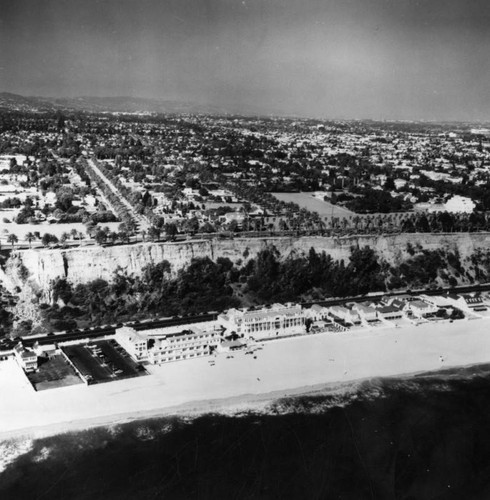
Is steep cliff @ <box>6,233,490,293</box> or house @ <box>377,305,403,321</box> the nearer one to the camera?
house @ <box>377,305,403,321</box>

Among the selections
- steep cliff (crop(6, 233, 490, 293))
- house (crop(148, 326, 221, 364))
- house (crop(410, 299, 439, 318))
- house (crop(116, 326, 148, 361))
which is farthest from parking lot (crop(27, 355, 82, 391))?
house (crop(410, 299, 439, 318))

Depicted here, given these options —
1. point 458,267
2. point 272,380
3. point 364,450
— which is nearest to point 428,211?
point 458,267

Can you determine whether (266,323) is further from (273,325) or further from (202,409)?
(202,409)

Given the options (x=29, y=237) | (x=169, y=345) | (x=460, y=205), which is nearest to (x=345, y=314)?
(x=169, y=345)

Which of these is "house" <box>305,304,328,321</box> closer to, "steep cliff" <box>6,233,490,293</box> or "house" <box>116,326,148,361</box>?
"steep cliff" <box>6,233,490,293</box>

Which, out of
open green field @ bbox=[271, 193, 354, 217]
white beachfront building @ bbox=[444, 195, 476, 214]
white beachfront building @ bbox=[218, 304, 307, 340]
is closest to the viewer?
white beachfront building @ bbox=[218, 304, 307, 340]

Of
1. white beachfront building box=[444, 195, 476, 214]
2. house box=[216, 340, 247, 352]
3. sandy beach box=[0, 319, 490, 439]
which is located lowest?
sandy beach box=[0, 319, 490, 439]

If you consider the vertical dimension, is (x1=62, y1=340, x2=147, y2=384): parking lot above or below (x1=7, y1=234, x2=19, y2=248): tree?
below

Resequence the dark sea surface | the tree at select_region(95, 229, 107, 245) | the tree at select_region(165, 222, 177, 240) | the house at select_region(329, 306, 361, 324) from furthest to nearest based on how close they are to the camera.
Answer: the tree at select_region(165, 222, 177, 240) < the tree at select_region(95, 229, 107, 245) < the house at select_region(329, 306, 361, 324) < the dark sea surface
